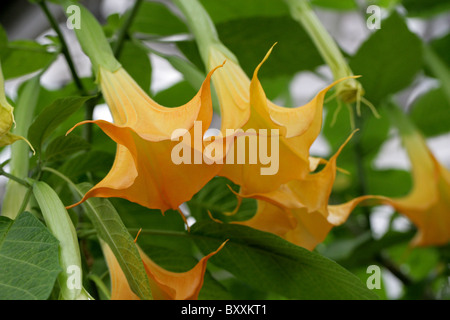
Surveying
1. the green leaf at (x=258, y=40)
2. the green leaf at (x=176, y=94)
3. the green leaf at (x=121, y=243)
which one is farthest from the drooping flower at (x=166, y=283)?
the green leaf at (x=176, y=94)

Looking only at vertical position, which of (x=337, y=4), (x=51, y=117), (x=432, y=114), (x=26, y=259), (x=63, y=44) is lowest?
(x=26, y=259)

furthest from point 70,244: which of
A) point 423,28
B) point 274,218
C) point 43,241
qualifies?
point 423,28

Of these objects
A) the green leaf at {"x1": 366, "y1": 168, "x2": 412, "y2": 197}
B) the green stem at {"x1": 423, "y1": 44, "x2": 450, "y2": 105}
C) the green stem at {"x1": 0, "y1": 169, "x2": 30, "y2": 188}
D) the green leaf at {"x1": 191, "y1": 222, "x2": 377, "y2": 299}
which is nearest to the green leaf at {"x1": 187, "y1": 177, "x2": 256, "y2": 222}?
the green leaf at {"x1": 191, "y1": 222, "x2": 377, "y2": 299}

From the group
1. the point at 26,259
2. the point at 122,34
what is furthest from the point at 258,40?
the point at 26,259

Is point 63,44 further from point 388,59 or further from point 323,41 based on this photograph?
point 388,59

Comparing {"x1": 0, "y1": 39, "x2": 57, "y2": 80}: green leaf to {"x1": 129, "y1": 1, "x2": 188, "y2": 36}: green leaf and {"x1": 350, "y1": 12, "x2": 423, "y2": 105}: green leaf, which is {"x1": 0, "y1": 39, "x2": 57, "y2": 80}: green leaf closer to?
{"x1": 129, "y1": 1, "x2": 188, "y2": 36}: green leaf

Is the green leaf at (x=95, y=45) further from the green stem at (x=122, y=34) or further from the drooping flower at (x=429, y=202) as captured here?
the drooping flower at (x=429, y=202)
